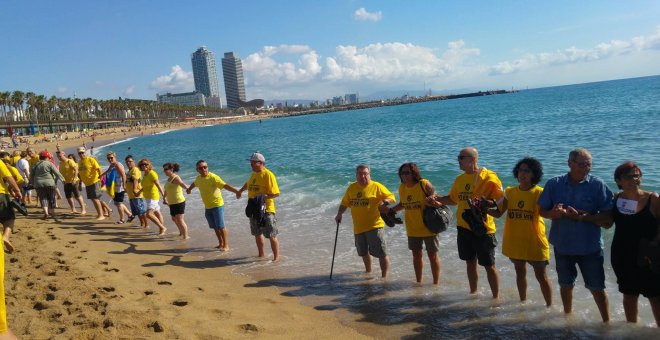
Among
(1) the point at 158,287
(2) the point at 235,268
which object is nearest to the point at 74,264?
(1) the point at 158,287

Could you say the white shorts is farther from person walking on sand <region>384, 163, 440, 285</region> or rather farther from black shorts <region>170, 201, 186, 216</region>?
person walking on sand <region>384, 163, 440, 285</region>

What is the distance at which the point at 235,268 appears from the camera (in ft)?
24.2

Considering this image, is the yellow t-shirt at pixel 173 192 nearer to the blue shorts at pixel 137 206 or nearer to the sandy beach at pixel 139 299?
the sandy beach at pixel 139 299

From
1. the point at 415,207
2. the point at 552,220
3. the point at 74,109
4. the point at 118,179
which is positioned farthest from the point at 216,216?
the point at 74,109

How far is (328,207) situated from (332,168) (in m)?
9.17

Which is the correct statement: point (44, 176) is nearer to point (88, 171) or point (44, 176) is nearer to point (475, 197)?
point (88, 171)

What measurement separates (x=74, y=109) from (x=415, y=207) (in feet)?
467

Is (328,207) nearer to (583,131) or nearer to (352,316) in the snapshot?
(352,316)

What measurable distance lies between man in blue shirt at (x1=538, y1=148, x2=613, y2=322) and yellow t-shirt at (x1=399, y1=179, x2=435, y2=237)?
154 centimetres

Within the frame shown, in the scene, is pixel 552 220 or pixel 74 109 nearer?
pixel 552 220

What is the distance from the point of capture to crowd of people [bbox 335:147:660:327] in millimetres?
3941

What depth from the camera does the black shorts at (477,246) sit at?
5105 mm

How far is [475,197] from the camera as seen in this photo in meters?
5.08

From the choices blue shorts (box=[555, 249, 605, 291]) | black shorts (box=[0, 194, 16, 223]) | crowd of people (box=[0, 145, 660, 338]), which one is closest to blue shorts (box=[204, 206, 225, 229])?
crowd of people (box=[0, 145, 660, 338])
